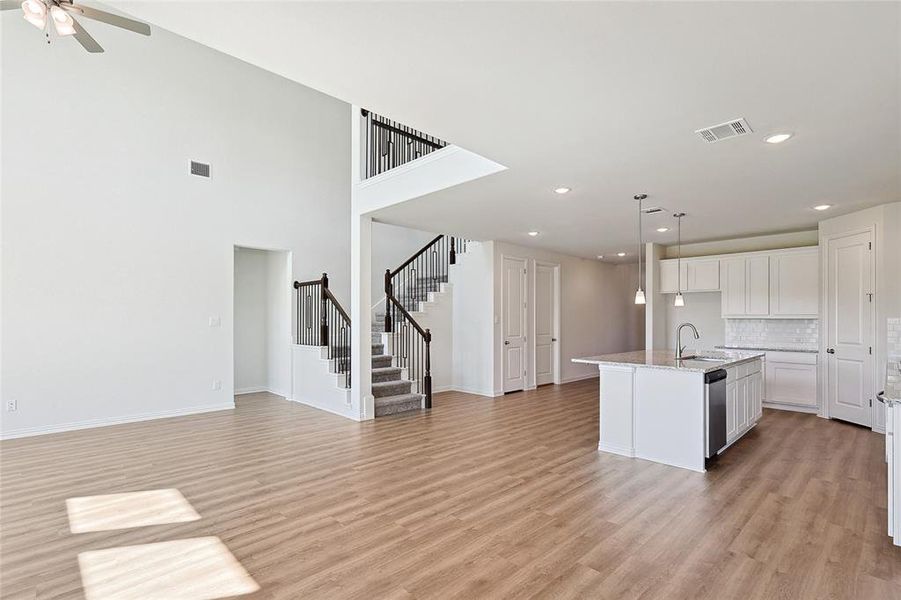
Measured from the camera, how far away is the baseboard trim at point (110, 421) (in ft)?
17.6

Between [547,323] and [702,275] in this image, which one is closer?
[702,275]

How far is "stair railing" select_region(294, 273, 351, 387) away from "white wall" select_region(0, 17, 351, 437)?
2.20 feet

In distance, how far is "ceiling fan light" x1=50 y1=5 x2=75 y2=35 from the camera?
3.44 meters

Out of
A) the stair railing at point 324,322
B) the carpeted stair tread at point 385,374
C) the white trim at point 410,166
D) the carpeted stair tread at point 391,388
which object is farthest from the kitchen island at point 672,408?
the stair railing at point 324,322

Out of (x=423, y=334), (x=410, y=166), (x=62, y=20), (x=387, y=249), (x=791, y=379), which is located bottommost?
(x=791, y=379)

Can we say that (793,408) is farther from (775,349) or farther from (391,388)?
(391,388)

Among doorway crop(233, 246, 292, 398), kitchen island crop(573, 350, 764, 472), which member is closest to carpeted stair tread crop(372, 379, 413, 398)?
doorway crop(233, 246, 292, 398)

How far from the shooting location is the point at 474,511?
10.8 ft

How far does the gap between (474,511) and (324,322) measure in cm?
443

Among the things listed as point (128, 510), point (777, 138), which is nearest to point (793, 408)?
point (777, 138)

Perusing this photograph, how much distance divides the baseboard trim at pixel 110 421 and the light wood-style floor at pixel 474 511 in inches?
15.7

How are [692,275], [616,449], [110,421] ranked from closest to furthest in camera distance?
[616,449]
[110,421]
[692,275]

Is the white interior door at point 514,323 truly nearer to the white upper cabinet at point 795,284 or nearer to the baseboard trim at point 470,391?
the baseboard trim at point 470,391

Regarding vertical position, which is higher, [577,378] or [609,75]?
[609,75]
